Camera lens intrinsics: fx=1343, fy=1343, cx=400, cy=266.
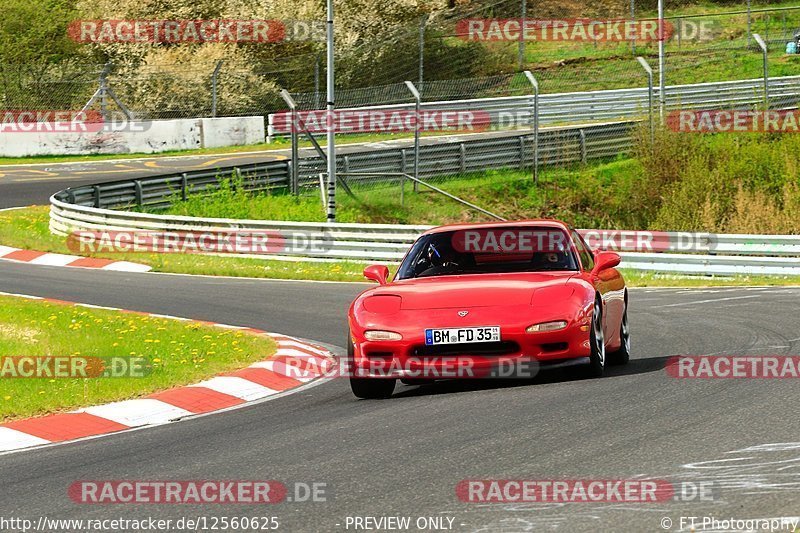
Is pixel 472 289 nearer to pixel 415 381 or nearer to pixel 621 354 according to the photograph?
pixel 415 381

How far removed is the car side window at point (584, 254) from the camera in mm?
11119

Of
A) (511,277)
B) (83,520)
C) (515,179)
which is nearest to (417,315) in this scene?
(511,277)

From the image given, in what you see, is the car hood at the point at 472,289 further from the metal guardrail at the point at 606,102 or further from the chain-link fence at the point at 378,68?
the chain-link fence at the point at 378,68

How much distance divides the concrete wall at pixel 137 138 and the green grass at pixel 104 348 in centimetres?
2534

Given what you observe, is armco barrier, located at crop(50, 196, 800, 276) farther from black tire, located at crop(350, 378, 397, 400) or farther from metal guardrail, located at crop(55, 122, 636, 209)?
black tire, located at crop(350, 378, 397, 400)

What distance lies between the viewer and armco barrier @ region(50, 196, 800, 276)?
2239 cm

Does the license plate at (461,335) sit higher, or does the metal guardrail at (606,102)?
the metal guardrail at (606,102)

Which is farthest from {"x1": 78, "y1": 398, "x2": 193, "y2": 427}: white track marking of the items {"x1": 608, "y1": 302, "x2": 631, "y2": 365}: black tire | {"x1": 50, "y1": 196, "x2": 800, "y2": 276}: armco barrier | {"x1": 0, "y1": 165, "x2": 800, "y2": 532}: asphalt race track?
{"x1": 50, "y1": 196, "x2": 800, "y2": 276}: armco barrier

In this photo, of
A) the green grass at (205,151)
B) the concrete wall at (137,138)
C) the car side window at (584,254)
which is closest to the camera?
the car side window at (584,254)

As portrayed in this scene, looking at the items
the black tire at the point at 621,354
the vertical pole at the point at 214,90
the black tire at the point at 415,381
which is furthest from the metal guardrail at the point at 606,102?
the black tire at the point at 415,381

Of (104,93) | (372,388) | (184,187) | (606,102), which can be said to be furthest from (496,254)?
(104,93)

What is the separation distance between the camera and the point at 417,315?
389 inches

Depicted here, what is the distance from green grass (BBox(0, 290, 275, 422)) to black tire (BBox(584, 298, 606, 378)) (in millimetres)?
3386

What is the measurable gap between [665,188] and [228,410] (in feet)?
78.9
